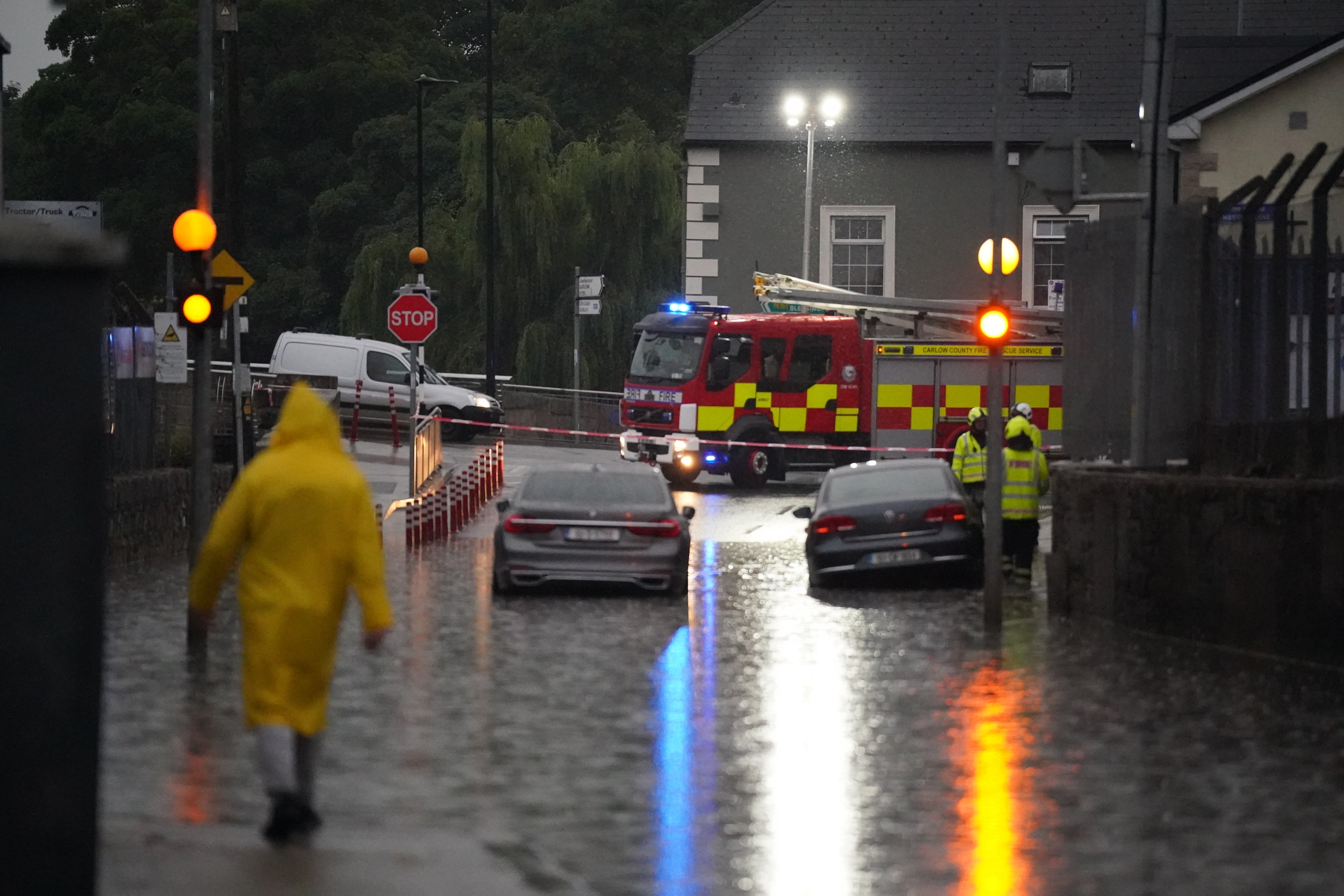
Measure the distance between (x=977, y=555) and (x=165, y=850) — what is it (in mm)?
14197

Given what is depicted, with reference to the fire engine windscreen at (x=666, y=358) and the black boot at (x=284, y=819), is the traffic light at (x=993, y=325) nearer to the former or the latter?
the black boot at (x=284, y=819)

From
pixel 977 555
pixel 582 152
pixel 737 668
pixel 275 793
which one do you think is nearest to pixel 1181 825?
pixel 275 793

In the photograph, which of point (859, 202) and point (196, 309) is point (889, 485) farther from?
point (859, 202)

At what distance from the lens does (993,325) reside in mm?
18094

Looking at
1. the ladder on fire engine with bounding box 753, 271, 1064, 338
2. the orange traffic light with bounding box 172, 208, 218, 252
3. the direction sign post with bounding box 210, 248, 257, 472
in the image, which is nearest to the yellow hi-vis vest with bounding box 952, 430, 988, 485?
the direction sign post with bounding box 210, 248, 257, 472

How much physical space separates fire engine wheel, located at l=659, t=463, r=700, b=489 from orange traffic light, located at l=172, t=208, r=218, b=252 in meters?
20.5

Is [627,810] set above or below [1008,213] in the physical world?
below

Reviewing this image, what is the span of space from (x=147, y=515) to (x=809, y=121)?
76.0ft

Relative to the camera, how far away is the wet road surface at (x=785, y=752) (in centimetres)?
857

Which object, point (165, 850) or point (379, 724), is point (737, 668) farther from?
point (165, 850)

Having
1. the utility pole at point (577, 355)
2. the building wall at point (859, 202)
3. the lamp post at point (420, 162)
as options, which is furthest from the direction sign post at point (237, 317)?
the lamp post at point (420, 162)

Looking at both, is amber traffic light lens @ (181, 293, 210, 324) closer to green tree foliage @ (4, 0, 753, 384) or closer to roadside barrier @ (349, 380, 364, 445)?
roadside barrier @ (349, 380, 364, 445)

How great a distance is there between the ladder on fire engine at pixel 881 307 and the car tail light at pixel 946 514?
53.8 ft

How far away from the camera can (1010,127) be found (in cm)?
4544
